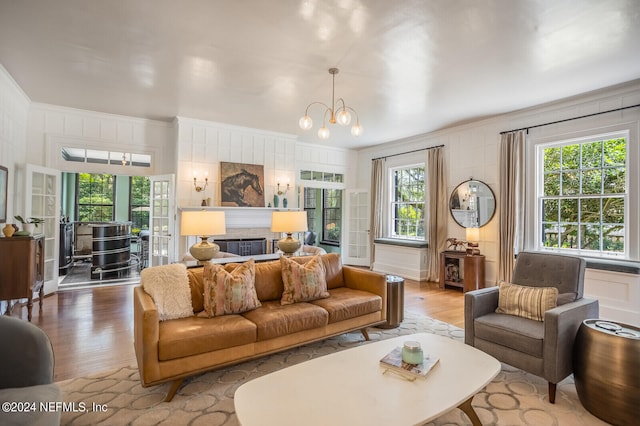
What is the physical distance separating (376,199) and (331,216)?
6.59ft

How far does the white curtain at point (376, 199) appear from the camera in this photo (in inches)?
293

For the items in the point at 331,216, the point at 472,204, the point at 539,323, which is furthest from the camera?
the point at 331,216

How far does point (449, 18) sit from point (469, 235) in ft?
12.0

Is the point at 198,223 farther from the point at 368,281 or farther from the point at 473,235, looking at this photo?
the point at 473,235

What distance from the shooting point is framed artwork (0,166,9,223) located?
3.92m

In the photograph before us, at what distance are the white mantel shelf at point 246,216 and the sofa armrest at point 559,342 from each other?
508 cm

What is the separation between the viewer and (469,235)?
545cm

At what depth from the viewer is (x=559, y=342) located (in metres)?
Result: 2.25

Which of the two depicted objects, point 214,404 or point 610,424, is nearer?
point 610,424

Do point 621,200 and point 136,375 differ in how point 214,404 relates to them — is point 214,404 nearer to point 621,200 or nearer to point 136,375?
point 136,375


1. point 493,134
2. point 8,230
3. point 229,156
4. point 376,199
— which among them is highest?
point 493,134

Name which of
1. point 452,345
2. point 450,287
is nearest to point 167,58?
point 452,345

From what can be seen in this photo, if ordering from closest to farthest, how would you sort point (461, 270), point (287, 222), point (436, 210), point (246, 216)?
point (287, 222) < point (461, 270) < point (436, 210) < point (246, 216)

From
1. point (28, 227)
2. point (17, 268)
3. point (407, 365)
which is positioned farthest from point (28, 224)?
point (407, 365)
